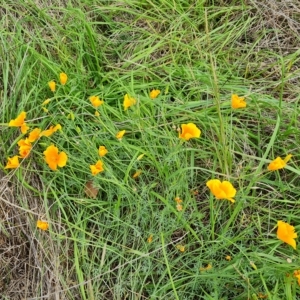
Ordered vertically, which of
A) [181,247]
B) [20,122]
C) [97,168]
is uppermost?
[20,122]

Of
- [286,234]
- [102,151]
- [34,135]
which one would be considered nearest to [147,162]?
[102,151]

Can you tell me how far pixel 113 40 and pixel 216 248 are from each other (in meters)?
1.10

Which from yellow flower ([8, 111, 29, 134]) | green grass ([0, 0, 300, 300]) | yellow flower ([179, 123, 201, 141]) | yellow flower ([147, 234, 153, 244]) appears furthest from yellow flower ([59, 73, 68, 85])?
yellow flower ([147, 234, 153, 244])

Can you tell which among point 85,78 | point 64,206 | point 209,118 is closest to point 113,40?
point 85,78

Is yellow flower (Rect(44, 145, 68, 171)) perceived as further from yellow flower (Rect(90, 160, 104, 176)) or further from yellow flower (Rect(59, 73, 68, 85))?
yellow flower (Rect(59, 73, 68, 85))

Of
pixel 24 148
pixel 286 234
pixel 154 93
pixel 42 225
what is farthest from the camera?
pixel 154 93

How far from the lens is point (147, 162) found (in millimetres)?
1651

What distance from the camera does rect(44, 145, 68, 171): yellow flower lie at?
60.3 inches

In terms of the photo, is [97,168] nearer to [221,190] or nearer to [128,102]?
[128,102]

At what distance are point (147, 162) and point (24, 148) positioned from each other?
44cm

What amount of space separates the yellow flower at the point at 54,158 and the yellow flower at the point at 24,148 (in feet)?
0.33

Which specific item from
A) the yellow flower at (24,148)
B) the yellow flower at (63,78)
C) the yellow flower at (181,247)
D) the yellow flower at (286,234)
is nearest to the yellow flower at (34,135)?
the yellow flower at (24,148)

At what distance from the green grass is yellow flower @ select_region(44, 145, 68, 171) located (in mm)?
86

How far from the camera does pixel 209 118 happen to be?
5.53 feet
